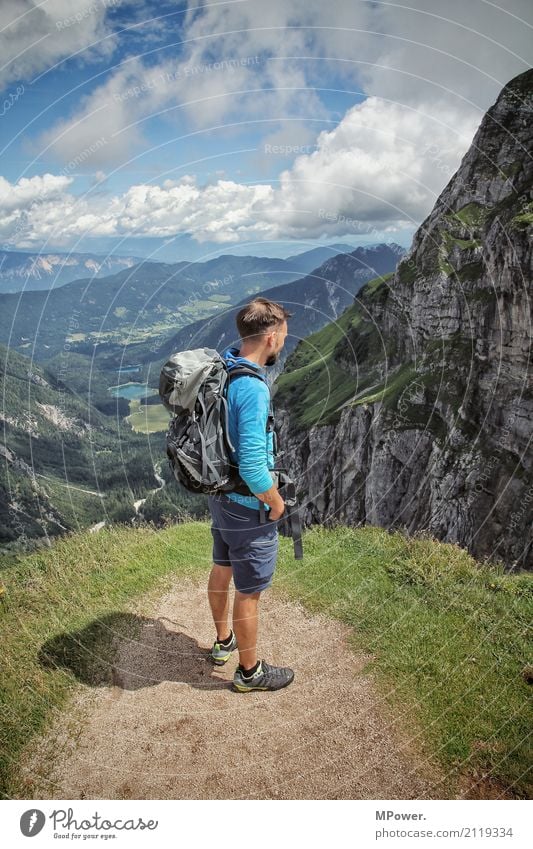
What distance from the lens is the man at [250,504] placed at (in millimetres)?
6117

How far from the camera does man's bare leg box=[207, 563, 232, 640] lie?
25.1 ft

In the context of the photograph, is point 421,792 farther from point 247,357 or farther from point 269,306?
point 269,306

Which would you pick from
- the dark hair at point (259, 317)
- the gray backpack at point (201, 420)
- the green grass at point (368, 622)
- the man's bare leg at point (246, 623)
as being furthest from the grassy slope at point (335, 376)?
the gray backpack at point (201, 420)

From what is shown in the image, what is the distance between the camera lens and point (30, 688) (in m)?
7.25

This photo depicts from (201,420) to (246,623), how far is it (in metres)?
2.98

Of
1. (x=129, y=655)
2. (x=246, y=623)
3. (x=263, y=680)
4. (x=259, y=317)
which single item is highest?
(x=259, y=317)

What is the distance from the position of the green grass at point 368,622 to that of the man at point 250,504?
2.00 m

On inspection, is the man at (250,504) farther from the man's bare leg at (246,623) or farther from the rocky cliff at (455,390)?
the rocky cliff at (455,390)

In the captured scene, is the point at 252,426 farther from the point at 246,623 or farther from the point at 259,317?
the point at 246,623

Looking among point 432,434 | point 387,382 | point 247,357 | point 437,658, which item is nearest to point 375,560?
point 437,658

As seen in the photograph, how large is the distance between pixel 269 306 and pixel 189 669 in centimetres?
575

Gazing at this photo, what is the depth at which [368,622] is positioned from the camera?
900cm

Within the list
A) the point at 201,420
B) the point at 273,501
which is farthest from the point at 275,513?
the point at 201,420
